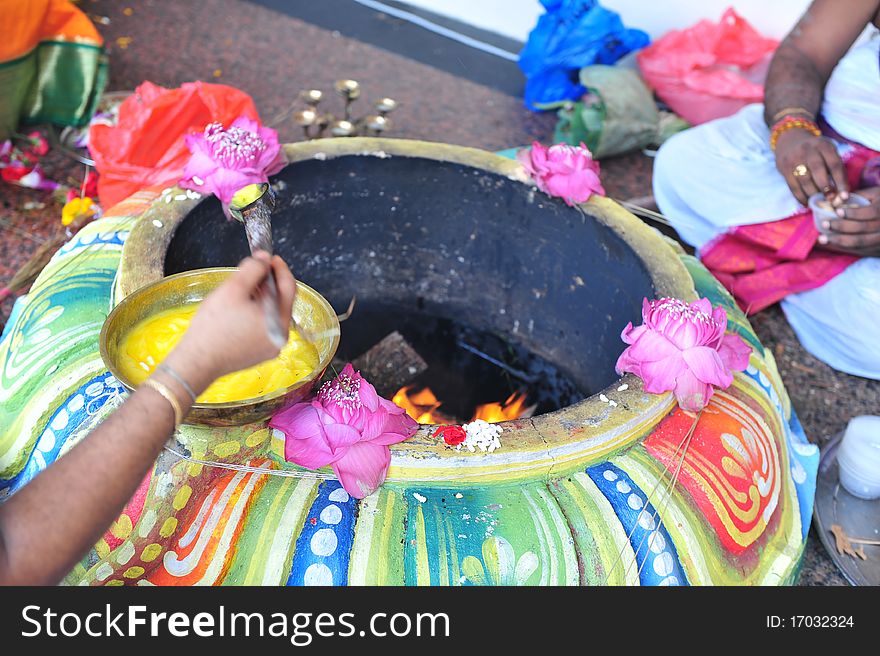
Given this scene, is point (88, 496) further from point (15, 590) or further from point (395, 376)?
point (395, 376)

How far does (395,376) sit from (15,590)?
143cm

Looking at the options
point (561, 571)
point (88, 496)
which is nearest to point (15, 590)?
point (88, 496)

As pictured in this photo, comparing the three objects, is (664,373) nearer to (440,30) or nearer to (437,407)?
(437,407)

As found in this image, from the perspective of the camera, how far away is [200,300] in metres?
1.70

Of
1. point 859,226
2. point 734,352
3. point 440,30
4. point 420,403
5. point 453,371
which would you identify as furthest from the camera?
point 440,30

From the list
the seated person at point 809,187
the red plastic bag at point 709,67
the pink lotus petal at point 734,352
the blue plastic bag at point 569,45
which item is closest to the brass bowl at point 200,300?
the pink lotus petal at point 734,352

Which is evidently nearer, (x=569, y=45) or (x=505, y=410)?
(x=505, y=410)

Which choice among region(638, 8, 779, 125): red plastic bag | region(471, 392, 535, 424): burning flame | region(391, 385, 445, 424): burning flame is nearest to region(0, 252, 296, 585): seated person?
region(391, 385, 445, 424): burning flame

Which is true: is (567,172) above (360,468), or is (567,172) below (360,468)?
above

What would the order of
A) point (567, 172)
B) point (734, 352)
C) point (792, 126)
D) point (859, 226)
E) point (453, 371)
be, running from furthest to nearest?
point (792, 126), point (859, 226), point (453, 371), point (567, 172), point (734, 352)

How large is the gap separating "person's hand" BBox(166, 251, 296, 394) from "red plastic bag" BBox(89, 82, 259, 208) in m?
1.96

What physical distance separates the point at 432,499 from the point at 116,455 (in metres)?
0.71

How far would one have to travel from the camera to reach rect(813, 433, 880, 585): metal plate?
249 centimetres

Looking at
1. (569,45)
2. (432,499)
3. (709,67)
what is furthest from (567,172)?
(709,67)
